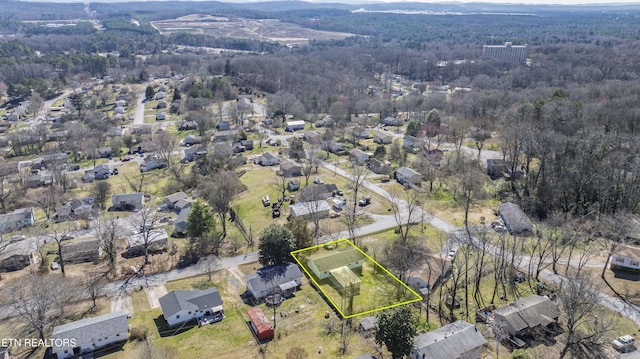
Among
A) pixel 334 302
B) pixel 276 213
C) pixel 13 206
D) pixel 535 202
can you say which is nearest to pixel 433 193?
pixel 535 202

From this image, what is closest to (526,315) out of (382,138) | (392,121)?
(382,138)

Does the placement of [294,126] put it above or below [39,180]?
above

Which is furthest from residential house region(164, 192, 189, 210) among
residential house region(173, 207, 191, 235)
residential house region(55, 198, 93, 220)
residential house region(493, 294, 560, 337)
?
residential house region(493, 294, 560, 337)

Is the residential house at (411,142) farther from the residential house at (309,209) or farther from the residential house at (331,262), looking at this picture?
the residential house at (331,262)

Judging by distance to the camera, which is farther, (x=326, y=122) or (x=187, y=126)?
(x=326, y=122)

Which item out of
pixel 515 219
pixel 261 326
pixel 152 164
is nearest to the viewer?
pixel 261 326

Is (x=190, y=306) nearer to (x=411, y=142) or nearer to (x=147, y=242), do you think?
(x=147, y=242)

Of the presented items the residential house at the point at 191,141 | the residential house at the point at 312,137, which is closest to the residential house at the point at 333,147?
the residential house at the point at 312,137
